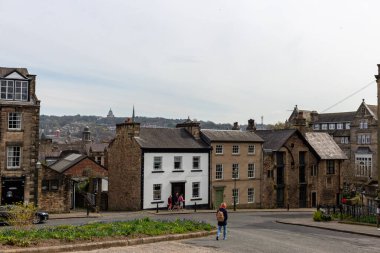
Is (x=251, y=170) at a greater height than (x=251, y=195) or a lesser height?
greater

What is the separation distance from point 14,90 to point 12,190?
28.8ft

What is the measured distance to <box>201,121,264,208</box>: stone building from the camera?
47.1m

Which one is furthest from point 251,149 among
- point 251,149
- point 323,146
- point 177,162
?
point 323,146

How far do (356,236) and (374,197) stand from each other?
11.0 meters

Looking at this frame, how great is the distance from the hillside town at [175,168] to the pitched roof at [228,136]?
13cm

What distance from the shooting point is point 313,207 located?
55531 millimetres

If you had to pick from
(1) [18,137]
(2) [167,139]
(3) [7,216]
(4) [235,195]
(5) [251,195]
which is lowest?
(5) [251,195]

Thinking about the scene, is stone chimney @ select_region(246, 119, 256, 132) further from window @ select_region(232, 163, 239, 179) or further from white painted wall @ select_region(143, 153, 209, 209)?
white painted wall @ select_region(143, 153, 209, 209)

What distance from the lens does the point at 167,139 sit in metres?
45.0

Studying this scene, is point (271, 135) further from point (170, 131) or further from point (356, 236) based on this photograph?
point (356, 236)

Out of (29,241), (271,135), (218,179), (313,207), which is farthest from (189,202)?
(29,241)

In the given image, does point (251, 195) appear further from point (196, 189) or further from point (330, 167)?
point (330, 167)

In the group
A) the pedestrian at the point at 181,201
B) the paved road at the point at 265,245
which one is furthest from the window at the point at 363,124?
the paved road at the point at 265,245

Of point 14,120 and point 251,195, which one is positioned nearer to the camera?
point 14,120
